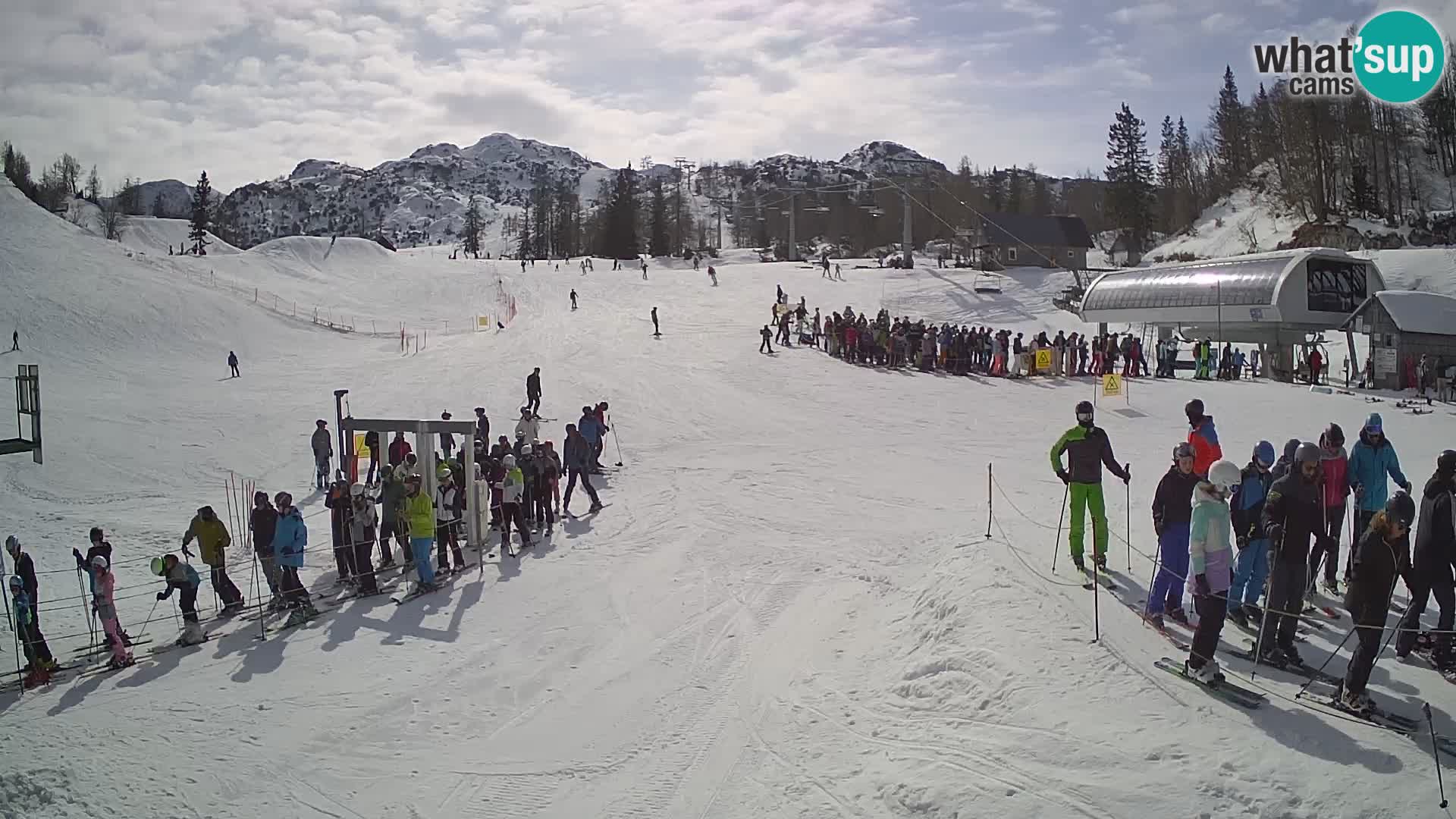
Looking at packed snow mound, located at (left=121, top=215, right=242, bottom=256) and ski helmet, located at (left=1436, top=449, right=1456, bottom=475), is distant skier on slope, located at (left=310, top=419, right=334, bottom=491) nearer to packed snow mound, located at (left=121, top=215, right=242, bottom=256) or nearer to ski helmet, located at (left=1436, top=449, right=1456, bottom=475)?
ski helmet, located at (left=1436, top=449, right=1456, bottom=475)

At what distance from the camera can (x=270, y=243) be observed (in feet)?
259

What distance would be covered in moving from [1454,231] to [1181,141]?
6133 centimetres

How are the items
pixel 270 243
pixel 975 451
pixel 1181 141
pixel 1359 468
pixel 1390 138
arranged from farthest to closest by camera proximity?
pixel 1181 141 → pixel 270 243 → pixel 1390 138 → pixel 975 451 → pixel 1359 468

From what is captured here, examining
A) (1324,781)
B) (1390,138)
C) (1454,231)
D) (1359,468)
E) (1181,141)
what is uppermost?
(1181,141)

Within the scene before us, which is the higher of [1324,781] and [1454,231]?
[1454,231]

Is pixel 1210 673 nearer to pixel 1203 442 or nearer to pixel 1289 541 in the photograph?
pixel 1289 541

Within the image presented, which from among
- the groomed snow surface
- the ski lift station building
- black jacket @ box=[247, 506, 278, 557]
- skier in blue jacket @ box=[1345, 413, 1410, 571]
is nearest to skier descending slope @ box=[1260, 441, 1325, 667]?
the groomed snow surface

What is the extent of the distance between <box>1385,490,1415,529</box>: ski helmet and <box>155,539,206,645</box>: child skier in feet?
38.2

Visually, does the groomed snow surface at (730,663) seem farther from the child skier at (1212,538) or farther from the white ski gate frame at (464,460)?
the white ski gate frame at (464,460)

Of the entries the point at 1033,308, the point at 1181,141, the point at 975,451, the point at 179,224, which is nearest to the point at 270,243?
the point at 179,224

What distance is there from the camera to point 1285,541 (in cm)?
720

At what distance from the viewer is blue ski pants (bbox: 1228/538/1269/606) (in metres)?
8.09

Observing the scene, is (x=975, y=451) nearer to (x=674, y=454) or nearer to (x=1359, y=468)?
(x=674, y=454)

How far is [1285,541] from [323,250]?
266 ft
